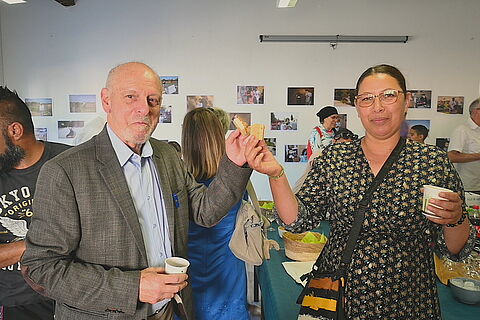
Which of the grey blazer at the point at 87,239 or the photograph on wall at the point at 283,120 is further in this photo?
the photograph on wall at the point at 283,120

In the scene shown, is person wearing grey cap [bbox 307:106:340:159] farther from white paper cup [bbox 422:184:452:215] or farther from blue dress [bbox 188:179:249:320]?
white paper cup [bbox 422:184:452:215]

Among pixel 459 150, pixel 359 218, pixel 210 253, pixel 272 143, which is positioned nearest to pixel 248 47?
pixel 272 143

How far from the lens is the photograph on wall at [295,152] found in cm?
504

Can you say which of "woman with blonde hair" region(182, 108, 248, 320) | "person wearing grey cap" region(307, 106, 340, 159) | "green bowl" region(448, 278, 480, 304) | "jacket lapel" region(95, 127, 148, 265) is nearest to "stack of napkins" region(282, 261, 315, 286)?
"woman with blonde hair" region(182, 108, 248, 320)

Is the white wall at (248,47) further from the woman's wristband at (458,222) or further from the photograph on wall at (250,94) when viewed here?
the woman's wristband at (458,222)

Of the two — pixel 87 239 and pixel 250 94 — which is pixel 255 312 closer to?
pixel 87 239

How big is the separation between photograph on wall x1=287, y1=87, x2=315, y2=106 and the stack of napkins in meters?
3.10

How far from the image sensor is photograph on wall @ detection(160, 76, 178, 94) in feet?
16.3

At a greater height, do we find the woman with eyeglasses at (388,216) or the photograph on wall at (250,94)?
the photograph on wall at (250,94)

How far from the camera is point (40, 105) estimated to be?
16.8ft

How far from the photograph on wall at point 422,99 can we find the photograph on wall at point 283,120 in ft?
5.38

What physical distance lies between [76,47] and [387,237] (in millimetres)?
4986

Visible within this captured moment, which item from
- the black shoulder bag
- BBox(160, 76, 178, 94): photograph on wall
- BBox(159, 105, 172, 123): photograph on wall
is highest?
BBox(160, 76, 178, 94): photograph on wall

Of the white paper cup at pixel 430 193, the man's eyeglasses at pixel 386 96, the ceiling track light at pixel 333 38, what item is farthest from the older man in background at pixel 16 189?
the ceiling track light at pixel 333 38
